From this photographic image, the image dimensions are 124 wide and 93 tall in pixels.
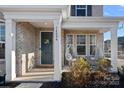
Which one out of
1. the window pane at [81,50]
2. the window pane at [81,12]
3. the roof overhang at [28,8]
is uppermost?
the window pane at [81,12]

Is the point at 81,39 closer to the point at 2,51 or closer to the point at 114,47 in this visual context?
the point at 114,47

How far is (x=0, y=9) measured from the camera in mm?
11570

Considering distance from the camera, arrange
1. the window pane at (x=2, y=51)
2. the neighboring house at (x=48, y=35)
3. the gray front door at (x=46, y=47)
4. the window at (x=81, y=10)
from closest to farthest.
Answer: the neighboring house at (x=48, y=35)
the window pane at (x=2, y=51)
the gray front door at (x=46, y=47)
the window at (x=81, y=10)

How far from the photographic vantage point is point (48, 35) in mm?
18609

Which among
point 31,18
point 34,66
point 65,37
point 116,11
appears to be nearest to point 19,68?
point 31,18

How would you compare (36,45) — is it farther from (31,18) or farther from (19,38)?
(31,18)

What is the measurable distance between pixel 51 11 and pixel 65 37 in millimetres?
8308

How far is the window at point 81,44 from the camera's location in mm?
20320

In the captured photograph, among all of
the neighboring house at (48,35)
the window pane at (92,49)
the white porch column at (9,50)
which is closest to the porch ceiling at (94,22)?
the neighboring house at (48,35)

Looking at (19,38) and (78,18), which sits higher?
(78,18)

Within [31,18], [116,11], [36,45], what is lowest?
[36,45]

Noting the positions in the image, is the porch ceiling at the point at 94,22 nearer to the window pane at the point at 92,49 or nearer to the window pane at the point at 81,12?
the window pane at the point at 92,49

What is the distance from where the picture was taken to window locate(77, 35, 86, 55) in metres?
20.3

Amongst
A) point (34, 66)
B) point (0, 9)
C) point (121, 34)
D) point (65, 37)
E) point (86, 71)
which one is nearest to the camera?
point (86, 71)
